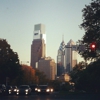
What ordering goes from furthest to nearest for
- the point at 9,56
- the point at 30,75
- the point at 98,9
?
the point at 30,75 < the point at 9,56 < the point at 98,9

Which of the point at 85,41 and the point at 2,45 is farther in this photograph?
the point at 2,45

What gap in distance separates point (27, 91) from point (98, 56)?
14.8 metres

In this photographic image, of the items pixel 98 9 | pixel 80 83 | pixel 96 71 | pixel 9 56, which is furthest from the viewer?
pixel 80 83

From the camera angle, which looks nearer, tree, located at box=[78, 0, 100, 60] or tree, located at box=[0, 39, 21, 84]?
tree, located at box=[78, 0, 100, 60]

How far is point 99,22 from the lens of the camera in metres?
47.6

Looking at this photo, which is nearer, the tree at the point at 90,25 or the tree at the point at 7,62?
the tree at the point at 90,25

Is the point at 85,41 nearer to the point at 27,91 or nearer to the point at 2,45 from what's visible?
the point at 27,91

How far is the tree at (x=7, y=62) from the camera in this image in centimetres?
8038

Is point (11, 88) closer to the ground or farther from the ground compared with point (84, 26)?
closer to the ground

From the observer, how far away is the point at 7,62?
266 ft

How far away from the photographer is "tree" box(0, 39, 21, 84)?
8038cm

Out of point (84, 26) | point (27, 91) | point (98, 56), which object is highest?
point (84, 26)

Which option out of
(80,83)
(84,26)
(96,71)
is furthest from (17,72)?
(84,26)

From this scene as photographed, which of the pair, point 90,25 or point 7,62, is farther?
point 7,62
